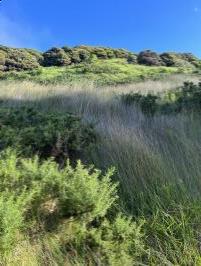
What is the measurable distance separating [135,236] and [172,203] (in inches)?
24.1

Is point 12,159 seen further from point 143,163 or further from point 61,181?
point 143,163

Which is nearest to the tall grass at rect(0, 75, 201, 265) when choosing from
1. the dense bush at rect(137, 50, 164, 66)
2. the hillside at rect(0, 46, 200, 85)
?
the hillside at rect(0, 46, 200, 85)

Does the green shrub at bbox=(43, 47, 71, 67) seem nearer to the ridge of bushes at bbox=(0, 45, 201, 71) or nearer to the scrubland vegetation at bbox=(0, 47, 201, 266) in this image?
the ridge of bushes at bbox=(0, 45, 201, 71)

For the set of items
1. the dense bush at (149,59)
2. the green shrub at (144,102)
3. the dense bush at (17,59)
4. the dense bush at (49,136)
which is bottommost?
the dense bush at (49,136)

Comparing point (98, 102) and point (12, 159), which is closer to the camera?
point (12, 159)

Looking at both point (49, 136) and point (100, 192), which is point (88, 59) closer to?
point (49, 136)

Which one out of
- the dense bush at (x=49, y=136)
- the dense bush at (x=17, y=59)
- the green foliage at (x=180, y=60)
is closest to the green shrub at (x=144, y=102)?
the dense bush at (x=49, y=136)

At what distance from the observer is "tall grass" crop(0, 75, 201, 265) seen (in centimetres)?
419

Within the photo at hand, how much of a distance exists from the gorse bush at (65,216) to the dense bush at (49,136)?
3.49ft

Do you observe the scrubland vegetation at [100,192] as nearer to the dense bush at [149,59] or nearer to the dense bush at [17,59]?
the dense bush at [17,59]

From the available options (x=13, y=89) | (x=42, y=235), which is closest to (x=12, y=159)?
(x=42, y=235)

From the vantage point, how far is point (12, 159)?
4613 millimetres

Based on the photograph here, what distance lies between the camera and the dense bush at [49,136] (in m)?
5.91

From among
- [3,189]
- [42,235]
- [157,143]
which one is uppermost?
[157,143]
